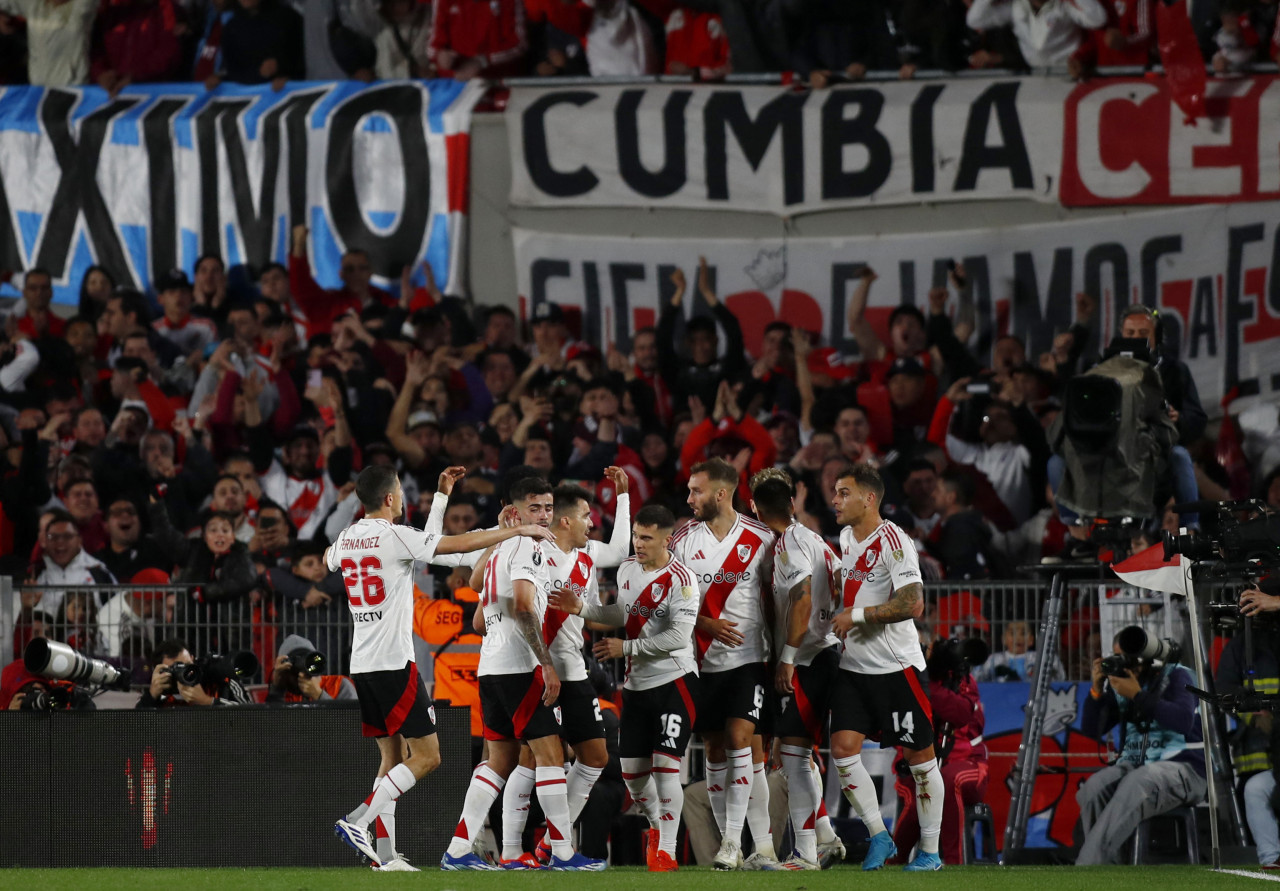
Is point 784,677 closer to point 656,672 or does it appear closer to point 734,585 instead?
point 734,585

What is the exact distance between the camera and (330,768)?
33.8ft

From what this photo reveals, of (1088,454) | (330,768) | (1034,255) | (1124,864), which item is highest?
(1034,255)

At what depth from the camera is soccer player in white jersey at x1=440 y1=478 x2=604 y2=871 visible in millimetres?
9484

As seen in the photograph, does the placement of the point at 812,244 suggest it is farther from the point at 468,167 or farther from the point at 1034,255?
the point at 468,167

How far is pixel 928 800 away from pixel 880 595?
107 cm

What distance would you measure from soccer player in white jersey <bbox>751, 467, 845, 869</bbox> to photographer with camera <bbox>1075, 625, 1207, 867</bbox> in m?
1.77

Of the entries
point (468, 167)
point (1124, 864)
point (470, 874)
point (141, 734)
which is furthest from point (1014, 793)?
point (468, 167)

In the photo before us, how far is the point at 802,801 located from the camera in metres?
9.80

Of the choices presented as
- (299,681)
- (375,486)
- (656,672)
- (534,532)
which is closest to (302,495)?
(299,681)

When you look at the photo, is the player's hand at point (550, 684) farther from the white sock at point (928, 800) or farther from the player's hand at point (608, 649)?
the white sock at point (928, 800)

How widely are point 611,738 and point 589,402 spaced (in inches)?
169

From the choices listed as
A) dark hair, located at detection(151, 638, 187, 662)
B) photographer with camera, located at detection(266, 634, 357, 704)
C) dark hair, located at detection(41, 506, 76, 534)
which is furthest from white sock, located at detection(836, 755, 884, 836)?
dark hair, located at detection(41, 506, 76, 534)

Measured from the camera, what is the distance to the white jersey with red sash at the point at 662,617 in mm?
9633

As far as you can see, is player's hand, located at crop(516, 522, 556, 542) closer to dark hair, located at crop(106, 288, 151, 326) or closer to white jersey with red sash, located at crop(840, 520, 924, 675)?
white jersey with red sash, located at crop(840, 520, 924, 675)
